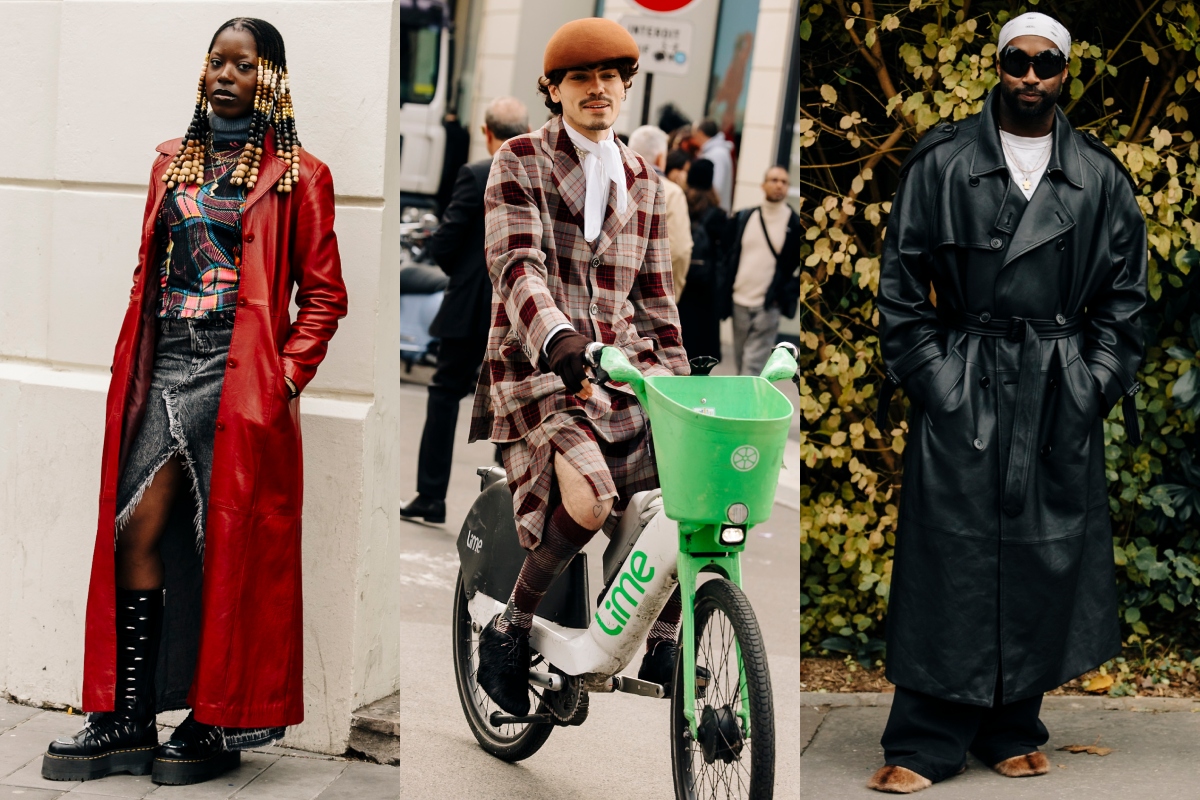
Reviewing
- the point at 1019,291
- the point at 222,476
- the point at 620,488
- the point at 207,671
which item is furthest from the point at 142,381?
the point at 1019,291

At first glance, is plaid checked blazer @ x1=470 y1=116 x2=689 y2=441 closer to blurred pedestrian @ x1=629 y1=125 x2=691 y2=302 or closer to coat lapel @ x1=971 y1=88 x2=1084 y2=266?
coat lapel @ x1=971 y1=88 x2=1084 y2=266

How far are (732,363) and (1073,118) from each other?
7.86 ft

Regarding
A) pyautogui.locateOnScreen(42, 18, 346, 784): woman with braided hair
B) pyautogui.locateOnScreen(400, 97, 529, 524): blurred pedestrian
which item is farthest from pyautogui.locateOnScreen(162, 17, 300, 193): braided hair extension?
pyautogui.locateOnScreen(400, 97, 529, 524): blurred pedestrian

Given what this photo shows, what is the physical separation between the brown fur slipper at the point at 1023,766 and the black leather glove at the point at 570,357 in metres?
1.99

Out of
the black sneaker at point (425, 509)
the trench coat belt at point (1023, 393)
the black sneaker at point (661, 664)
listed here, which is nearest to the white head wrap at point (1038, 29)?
the trench coat belt at point (1023, 393)

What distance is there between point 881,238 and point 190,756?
2.98 metres

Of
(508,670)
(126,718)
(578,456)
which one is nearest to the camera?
(578,456)

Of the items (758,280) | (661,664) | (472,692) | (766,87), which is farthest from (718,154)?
(661,664)

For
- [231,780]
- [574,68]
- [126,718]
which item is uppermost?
[574,68]

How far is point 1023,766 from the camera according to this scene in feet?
14.8

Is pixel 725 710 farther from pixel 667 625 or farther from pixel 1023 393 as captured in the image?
pixel 1023 393

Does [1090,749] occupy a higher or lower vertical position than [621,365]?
lower

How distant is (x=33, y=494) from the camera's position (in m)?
4.98

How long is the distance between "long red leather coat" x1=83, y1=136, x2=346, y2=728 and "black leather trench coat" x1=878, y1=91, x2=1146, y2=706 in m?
1.67
